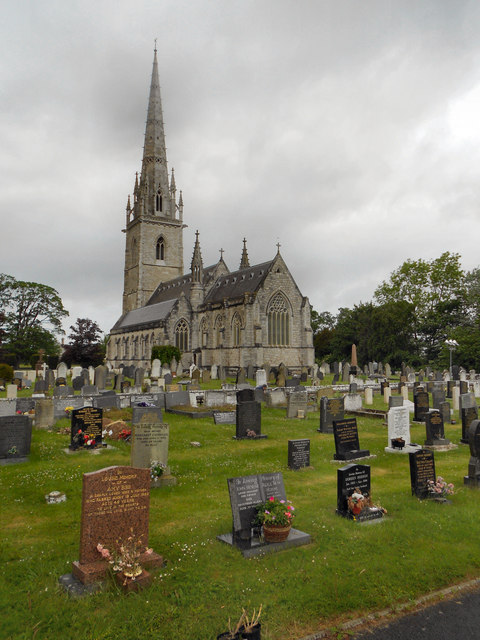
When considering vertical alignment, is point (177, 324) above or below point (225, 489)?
above

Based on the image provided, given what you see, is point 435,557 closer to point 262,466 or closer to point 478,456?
point 478,456

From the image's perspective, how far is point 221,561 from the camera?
212 inches

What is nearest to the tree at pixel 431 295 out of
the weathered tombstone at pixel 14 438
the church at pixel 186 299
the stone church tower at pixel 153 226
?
the church at pixel 186 299

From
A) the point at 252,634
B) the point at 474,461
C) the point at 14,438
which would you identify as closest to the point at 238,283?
the point at 14,438

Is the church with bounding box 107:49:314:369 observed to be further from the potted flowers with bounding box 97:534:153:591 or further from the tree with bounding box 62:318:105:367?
the potted flowers with bounding box 97:534:153:591

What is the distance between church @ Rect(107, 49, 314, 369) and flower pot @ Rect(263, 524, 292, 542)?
1250 inches

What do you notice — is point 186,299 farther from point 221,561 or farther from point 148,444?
point 221,561

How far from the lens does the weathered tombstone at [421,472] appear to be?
7703mm

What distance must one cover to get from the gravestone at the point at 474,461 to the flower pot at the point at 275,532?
14.4 feet

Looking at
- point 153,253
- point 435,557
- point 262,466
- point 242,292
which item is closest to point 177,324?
point 242,292

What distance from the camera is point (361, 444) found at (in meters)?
12.2

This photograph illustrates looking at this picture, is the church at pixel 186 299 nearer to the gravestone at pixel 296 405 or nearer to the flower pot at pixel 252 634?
the gravestone at pixel 296 405

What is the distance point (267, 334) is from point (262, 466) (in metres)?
30.1

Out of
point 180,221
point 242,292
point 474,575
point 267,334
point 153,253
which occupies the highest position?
point 180,221
